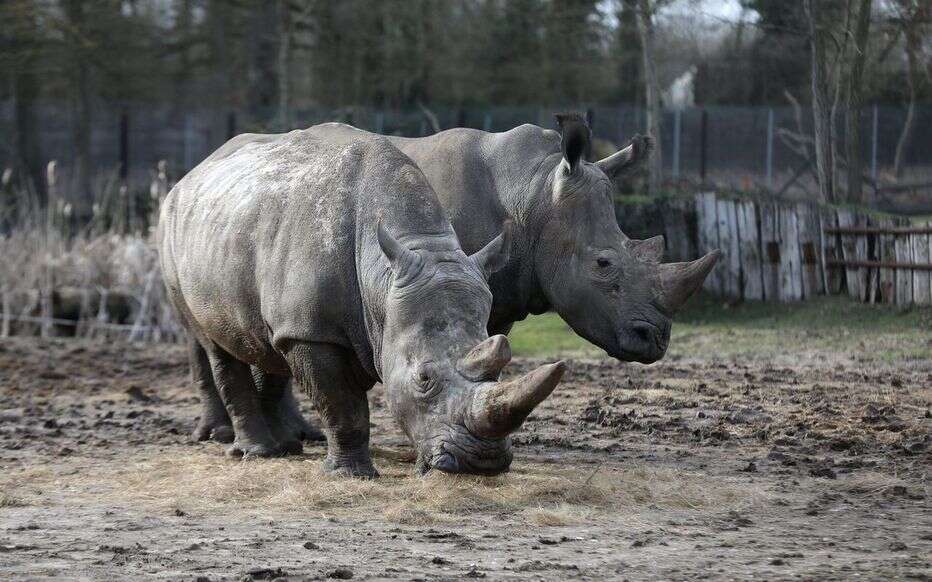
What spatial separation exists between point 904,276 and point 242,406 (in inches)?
282

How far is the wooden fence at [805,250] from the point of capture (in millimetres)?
12914

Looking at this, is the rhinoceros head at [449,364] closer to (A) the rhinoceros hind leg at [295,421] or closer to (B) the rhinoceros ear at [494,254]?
(B) the rhinoceros ear at [494,254]

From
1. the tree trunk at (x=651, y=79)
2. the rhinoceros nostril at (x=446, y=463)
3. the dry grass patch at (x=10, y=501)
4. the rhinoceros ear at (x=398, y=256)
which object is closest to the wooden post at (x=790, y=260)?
the tree trunk at (x=651, y=79)

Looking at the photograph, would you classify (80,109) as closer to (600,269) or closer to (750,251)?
(750,251)

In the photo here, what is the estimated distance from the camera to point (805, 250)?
13695 mm

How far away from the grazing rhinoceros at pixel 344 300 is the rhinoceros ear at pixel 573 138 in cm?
77

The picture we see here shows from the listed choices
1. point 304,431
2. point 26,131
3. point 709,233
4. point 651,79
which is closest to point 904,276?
point 709,233

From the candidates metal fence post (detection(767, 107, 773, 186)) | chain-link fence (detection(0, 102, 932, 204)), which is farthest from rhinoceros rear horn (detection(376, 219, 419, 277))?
metal fence post (detection(767, 107, 773, 186))

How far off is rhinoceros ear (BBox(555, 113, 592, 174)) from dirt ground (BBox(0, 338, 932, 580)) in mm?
1558

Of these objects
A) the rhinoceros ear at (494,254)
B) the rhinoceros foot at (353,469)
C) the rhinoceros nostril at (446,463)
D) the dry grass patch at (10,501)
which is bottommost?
the rhinoceros foot at (353,469)

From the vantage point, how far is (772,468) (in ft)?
23.0

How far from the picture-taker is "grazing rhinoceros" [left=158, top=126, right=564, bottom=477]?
19.1ft

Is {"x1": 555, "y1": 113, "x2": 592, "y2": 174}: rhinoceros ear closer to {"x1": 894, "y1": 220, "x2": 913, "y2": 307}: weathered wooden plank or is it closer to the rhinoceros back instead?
the rhinoceros back

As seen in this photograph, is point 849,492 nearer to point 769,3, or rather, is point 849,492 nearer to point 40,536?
point 40,536
